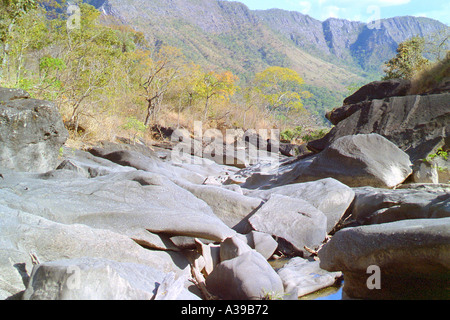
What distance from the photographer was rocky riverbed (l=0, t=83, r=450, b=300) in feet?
9.33

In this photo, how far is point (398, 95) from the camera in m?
10.6

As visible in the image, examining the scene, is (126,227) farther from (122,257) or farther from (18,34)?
(18,34)

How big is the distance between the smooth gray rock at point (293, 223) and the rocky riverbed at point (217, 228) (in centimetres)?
1

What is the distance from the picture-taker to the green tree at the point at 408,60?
48.2ft

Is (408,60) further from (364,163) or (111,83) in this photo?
(111,83)

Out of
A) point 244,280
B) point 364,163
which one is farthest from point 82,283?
point 364,163

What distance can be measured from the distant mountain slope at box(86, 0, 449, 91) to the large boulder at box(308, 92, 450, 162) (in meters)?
66.5

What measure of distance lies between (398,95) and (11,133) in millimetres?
9070

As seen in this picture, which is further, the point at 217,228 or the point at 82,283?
the point at 217,228

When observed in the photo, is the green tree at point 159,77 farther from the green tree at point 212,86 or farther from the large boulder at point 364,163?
the large boulder at point 364,163

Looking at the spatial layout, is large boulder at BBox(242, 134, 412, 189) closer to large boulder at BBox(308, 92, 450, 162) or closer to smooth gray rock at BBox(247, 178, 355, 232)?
large boulder at BBox(308, 92, 450, 162)

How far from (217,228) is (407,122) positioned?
21.1 ft

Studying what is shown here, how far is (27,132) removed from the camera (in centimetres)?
695

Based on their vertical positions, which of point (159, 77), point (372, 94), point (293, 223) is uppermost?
point (159, 77)
